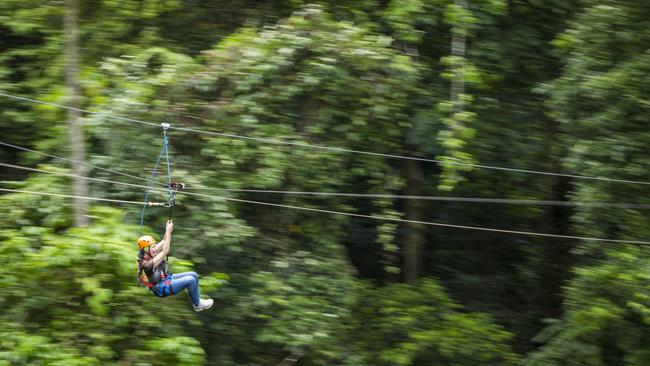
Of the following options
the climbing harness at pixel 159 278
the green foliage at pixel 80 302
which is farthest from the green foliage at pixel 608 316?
the climbing harness at pixel 159 278

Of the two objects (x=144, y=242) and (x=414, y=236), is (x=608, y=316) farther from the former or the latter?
(x=144, y=242)

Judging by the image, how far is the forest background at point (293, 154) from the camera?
30.6 ft

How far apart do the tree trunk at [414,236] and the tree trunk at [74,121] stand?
4214 mm

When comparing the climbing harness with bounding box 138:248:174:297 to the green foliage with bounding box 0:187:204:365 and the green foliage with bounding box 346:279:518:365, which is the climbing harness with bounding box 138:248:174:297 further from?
the green foliage with bounding box 346:279:518:365

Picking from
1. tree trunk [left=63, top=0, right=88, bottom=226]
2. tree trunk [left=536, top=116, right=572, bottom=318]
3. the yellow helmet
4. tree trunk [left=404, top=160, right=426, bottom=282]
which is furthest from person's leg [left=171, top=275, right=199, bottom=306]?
tree trunk [left=536, top=116, right=572, bottom=318]

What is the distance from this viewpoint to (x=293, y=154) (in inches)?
388

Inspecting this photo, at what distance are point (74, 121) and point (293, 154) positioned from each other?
219cm

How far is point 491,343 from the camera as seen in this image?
11445mm

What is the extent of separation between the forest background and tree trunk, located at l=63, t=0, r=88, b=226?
0.9 inches

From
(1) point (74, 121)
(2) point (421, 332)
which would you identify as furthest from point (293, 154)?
(2) point (421, 332)

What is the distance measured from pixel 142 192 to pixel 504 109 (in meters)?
4.42

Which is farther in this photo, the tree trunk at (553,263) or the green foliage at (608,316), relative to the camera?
the tree trunk at (553,263)

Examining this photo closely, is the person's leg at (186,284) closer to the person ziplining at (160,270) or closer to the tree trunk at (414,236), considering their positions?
the person ziplining at (160,270)

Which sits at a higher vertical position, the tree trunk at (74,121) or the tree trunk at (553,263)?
the tree trunk at (74,121)
